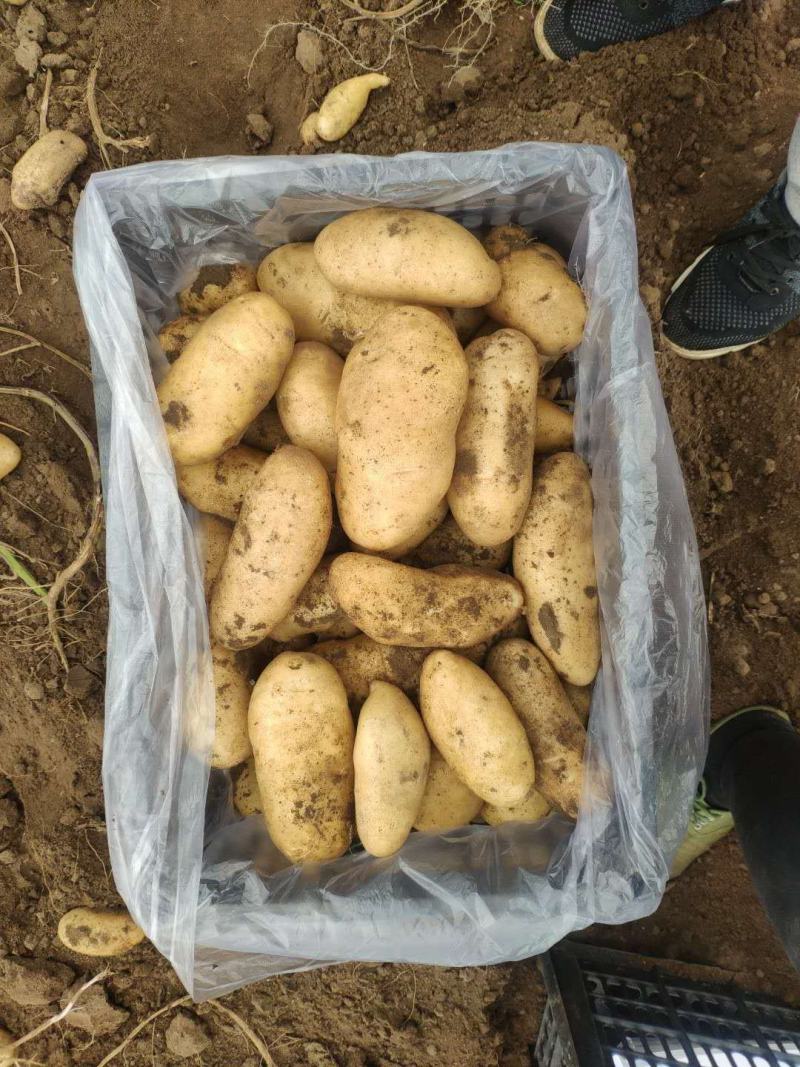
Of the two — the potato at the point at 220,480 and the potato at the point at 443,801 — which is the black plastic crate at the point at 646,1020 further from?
the potato at the point at 220,480

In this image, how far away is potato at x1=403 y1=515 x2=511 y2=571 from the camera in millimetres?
1279

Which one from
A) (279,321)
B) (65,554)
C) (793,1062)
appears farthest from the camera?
(65,554)

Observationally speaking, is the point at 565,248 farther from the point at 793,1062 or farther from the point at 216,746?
the point at 793,1062

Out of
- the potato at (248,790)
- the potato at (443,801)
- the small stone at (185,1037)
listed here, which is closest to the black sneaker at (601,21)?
the potato at (443,801)

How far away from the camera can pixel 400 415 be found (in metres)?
1.06

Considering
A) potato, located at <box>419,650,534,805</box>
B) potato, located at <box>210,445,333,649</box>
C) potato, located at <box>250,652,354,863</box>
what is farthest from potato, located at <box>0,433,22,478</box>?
potato, located at <box>419,650,534,805</box>

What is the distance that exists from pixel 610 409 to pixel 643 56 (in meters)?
0.80

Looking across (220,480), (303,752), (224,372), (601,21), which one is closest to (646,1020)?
(303,752)

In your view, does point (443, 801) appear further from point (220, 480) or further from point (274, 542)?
point (220, 480)

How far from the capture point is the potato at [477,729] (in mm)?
1132

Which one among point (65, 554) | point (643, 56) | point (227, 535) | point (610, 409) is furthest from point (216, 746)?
point (643, 56)

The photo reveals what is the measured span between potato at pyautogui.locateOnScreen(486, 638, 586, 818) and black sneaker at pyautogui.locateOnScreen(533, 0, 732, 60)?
3.82 feet

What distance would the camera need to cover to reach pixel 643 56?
144cm

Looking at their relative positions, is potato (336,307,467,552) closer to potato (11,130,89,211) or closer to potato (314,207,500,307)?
potato (314,207,500,307)
